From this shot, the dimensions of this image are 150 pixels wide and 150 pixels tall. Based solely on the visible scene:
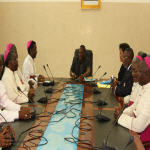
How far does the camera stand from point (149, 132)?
5.49 ft

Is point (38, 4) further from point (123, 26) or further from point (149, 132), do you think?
point (149, 132)

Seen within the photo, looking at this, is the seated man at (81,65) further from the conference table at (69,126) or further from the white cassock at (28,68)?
the conference table at (69,126)

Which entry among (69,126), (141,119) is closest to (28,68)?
(69,126)

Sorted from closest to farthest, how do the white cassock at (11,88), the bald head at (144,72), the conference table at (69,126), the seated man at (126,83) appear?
the conference table at (69,126)
the bald head at (144,72)
the white cassock at (11,88)
the seated man at (126,83)

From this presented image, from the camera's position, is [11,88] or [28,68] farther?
[28,68]

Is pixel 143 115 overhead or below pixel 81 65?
below

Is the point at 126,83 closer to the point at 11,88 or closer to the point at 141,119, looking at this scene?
the point at 141,119

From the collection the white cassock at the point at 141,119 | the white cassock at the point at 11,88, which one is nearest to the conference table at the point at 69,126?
the white cassock at the point at 141,119

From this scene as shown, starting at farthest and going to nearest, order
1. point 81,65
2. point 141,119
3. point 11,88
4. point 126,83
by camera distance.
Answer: point 81,65 → point 126,83 → point 11,88 → point 141,119

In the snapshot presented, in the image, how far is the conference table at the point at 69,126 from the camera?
4.78 feet

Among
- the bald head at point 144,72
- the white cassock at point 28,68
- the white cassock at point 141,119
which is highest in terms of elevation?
the bald head at point 144,72

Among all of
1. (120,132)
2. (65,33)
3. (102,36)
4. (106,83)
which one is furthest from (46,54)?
(120,132)

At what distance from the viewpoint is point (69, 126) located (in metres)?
1.76

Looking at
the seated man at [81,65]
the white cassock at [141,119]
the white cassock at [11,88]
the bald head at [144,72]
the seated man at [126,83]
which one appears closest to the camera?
the white cassock at [141,119]
